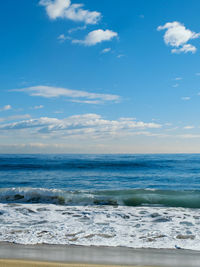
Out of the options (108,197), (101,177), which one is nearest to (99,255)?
(108,197)

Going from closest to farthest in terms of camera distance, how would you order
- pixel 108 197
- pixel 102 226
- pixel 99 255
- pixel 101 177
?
pixel 99 255 < pixel 102 226 < pixel 108 197 < pixel 101 177

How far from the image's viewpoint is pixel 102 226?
20.6 feet

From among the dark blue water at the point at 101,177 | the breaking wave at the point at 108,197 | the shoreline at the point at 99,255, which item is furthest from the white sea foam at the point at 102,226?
the dark blue water at the point at 101,177

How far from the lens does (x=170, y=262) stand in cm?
404

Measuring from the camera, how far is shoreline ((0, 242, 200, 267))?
13.1 ft

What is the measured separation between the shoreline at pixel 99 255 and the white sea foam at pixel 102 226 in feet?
0.88

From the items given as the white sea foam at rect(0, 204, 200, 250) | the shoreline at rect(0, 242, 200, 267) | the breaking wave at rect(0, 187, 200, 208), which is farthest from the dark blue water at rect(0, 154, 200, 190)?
the shoreline at rect(0, 242, 200, 267)

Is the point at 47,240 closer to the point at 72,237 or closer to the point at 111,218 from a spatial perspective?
the point at 72,237

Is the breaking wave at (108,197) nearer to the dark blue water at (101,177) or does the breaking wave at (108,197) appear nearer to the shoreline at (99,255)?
the dark blue water at (101,177)

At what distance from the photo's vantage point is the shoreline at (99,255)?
158 inches

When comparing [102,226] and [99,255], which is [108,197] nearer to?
[102,226]

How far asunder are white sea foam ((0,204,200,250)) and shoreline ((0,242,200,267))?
10.5 inches

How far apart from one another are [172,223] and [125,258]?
291cm

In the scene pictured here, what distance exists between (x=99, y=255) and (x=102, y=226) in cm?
197
